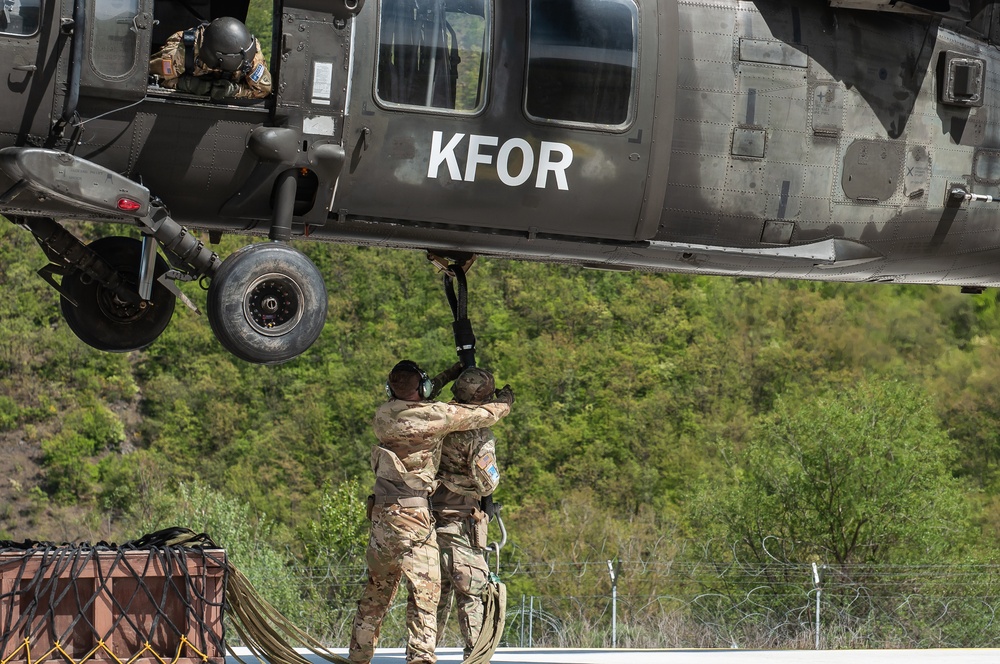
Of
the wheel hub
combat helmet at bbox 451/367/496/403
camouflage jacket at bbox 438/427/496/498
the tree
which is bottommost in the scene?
the tree

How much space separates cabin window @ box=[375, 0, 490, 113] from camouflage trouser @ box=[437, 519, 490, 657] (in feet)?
8.99

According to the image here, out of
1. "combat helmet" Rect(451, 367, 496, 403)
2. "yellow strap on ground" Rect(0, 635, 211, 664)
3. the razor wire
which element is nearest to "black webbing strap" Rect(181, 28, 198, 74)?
"combat helmet" Rect(451, 367, 496, 403)

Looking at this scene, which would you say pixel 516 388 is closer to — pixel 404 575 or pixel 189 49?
pixel 404 575

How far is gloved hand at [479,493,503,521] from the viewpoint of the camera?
8.96 m

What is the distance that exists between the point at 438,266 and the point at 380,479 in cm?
165

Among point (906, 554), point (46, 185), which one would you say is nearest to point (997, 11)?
point (46, 185)

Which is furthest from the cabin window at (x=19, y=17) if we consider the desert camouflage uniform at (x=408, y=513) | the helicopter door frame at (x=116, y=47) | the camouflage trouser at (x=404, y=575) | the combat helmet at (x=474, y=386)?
the camouflage trouser at (x=404, y=575)

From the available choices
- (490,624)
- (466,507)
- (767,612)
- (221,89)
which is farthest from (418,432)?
(767,612)

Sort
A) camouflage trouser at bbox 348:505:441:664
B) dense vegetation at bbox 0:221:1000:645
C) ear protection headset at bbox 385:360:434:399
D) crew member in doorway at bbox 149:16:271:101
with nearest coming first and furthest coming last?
crew member in doorway at bbox 149:16:271:101 → camouflage trouser at bbox 348:505:441:664 → ear protection headset at bbox 385:360:434:399 → dense vegetation at bbox 0:221:1000:645

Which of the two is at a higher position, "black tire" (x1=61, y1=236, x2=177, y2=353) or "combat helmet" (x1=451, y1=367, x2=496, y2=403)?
A: "black tire" (x1=61, y1=236, x2=177, y2=353)

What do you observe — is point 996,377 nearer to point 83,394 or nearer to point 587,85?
point 83,394

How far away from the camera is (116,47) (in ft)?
23.8

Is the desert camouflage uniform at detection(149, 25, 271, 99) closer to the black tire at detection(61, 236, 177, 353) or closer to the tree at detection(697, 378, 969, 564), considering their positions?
Answer: the black tire at detection(61, 236, 177, 353)

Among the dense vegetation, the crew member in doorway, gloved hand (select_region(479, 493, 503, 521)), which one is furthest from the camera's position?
the dense vegetation
